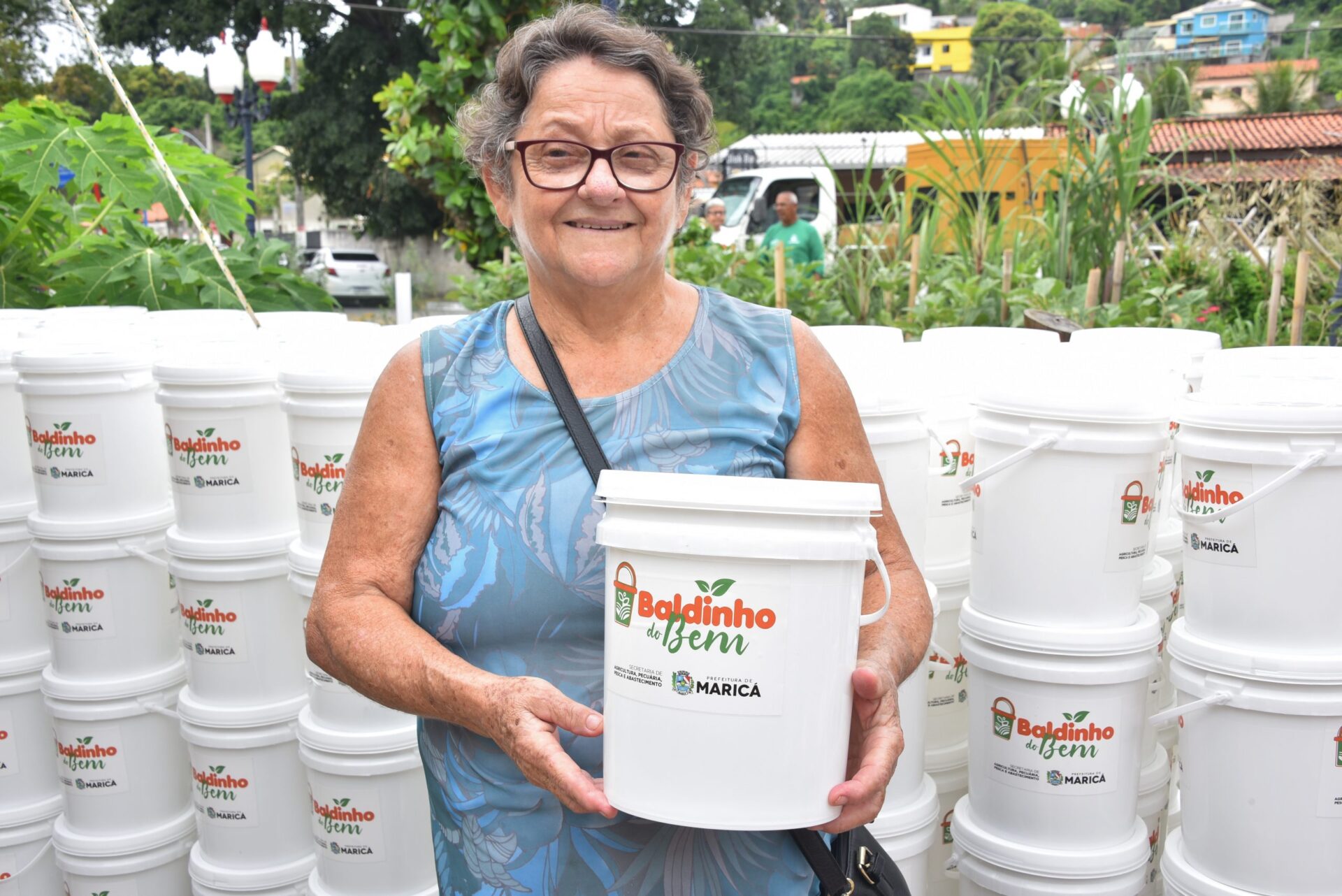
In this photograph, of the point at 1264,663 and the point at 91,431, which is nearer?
the point at 1264,663

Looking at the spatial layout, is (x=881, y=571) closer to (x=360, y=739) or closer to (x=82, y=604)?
(x=360, y=739)

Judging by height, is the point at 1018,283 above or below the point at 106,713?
above

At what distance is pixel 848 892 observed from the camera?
5.72 feet

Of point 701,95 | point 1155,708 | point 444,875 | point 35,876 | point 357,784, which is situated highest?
point 701,95

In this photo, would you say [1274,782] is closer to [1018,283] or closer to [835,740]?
[835,740]

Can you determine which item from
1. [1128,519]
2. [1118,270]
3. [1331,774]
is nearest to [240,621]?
[1128,519]

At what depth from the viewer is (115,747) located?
11.0ft

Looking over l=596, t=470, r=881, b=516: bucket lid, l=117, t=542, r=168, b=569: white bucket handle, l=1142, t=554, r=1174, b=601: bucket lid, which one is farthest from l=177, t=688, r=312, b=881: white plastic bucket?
l=1142, t=554, r=1174, b=601: bucket lid

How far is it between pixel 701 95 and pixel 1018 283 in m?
3.96

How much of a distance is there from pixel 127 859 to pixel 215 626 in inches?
32.1

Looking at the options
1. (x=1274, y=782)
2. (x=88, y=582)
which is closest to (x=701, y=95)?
(x=1274, y=782)

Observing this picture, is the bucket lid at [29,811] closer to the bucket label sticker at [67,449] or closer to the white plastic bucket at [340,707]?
the bucket label sticker at [67,449]

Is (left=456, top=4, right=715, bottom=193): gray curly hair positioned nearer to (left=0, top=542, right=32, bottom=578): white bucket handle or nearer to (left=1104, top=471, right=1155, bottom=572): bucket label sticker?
(left=1104, top=471, right=1155, bottom=572): bucket label sticker

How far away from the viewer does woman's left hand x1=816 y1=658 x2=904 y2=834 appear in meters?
1.49
